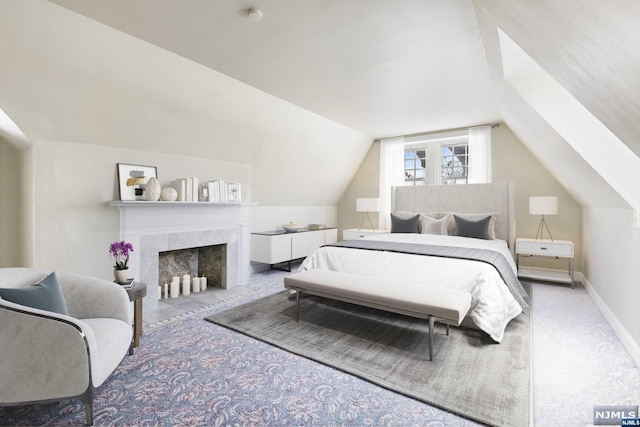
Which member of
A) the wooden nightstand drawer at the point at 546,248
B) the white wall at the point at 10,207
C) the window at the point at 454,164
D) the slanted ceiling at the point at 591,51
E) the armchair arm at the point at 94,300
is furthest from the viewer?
the window at the point at 454,164

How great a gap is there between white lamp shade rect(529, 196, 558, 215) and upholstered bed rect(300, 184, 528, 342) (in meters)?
0.35

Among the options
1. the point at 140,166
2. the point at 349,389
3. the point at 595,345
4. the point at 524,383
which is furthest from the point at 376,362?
the point at 140,166

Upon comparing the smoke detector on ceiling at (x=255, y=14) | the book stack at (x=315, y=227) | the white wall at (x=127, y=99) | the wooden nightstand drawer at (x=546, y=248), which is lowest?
the wooden nightstand drawer at (x=546, y=248)

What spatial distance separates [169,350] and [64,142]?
211cm

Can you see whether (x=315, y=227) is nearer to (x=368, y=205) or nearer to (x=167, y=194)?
(x=368, y=205)

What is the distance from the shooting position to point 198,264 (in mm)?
4406

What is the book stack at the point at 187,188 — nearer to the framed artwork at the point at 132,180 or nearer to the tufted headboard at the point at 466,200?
the framed artwork at the point at 132,180

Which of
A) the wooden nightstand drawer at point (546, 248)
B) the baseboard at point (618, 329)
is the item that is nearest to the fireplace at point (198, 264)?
the baseboard at point (618, 329)

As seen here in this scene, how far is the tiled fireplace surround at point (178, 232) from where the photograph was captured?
3.23 m

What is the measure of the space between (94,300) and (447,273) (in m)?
2.77

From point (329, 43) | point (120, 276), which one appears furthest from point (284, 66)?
point (120, 276)

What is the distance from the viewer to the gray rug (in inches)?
70.7

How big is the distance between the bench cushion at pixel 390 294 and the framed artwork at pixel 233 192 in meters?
1.66

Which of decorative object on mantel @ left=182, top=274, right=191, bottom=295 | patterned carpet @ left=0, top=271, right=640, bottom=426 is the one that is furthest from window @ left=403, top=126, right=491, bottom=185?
decorative object on mantel @ left=182, top=274, right=191, bottom=295
